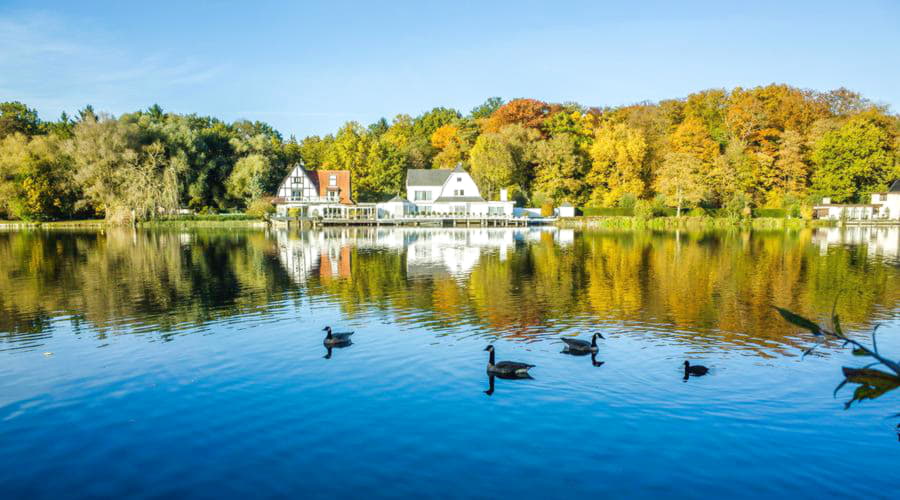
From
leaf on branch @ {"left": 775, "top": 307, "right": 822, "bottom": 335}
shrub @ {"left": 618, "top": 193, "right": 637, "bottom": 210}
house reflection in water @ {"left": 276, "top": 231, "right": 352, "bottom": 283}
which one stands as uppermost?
shrub @ {"left": 618, "top": 193, "right": 637, "bottom": 210}

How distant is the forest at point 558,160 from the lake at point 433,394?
48.0 m

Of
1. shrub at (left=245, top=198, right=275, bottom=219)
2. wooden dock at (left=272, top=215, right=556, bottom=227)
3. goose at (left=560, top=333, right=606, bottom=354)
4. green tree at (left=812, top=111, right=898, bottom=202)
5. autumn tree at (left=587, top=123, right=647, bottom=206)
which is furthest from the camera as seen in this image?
autumn tree at (left=587, top=123, right=647, bottom=206)

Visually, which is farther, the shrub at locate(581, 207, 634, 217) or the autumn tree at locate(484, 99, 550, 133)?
the autumn tree at locate(484, 99, 550, 133)

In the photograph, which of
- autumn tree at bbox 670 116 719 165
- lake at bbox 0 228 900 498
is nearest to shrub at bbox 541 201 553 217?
autumn tree at bbox 670 116 719 165

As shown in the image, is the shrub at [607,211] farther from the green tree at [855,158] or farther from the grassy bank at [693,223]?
the green tree at [855,158]

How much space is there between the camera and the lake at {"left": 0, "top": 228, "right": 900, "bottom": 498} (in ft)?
25.5

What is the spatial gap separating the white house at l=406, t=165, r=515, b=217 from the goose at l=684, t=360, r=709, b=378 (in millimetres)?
59978

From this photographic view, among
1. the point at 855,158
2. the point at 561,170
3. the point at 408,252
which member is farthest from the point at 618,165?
the point at 408,252

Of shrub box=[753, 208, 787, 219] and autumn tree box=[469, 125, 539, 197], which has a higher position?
autumn tree box=[469, 125, 539, 197]

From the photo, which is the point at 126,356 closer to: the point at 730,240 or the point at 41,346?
the point at 41,346

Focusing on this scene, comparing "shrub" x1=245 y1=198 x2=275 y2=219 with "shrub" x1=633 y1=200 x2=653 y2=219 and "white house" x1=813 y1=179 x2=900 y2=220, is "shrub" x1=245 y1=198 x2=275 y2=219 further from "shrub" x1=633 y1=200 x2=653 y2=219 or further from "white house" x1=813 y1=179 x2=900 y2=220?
"white house" x1=813 y1=179 x2=900 y2=220

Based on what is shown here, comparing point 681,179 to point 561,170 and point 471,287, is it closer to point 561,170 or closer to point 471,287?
point 561,170

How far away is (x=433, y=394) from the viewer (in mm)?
10781

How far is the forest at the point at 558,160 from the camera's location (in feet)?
217
